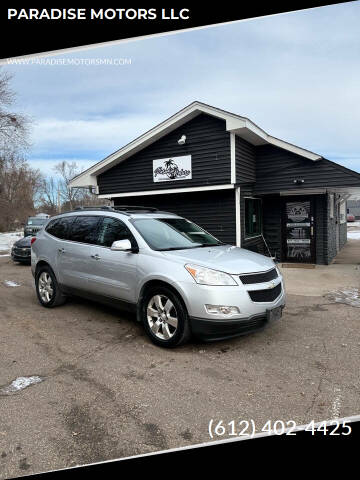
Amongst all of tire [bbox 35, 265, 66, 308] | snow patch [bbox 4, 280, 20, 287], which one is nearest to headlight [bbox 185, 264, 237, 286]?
tire [bbox 35, 265, 66, 308]

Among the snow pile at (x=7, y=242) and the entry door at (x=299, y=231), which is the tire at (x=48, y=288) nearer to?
the entry door at (x=299, y=231)

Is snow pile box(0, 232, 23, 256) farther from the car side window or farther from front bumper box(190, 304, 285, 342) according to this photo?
front bumper box(190, 304, 285, 342)

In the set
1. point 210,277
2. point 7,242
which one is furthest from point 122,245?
A: point 7,242

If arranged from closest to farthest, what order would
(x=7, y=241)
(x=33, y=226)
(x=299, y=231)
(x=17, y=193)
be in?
(x=299, y=231), (x=33, y=226), (x=7, y=241), (x=17, y=193)

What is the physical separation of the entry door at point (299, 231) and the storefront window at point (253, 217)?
87 cm

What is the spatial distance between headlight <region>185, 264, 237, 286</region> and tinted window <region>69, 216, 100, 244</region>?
6.65ft

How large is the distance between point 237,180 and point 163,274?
21.3 feet

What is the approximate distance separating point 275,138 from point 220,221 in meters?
3.03

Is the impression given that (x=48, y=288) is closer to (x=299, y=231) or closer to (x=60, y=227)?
(x=60, y=227)

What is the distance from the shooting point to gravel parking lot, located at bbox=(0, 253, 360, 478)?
Result: 100 inches

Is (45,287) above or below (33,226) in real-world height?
below

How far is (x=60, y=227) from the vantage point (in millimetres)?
6152

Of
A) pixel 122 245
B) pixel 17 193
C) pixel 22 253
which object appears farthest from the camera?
pixel 17 193

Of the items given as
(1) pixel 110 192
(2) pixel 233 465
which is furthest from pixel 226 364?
(1) pixel 110 192
